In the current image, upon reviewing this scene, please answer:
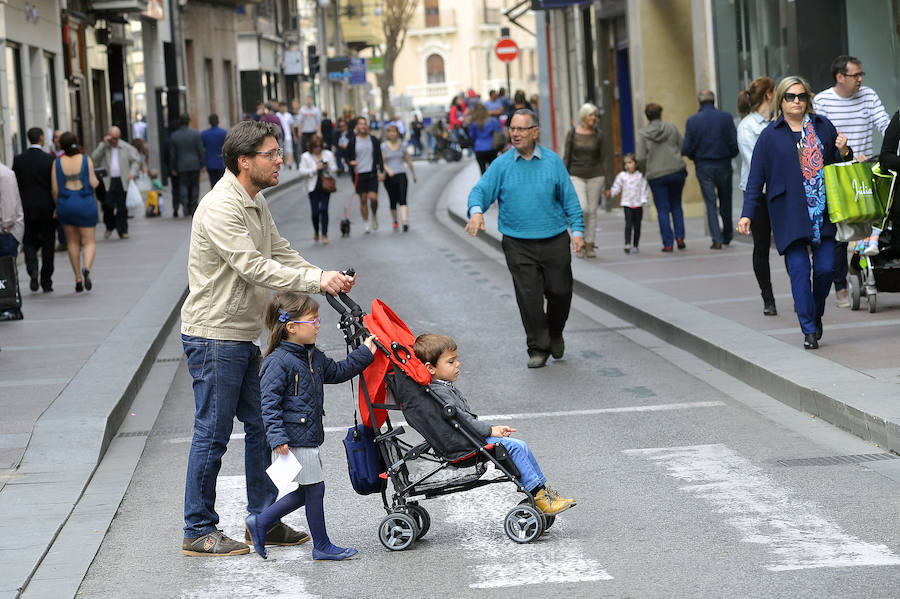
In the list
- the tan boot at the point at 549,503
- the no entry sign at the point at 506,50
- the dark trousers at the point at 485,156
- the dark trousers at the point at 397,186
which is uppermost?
the no entry sign at the point at 506,50

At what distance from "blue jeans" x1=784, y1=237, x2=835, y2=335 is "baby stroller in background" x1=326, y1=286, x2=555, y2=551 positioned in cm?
455

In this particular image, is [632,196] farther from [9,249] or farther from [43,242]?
[9,249]

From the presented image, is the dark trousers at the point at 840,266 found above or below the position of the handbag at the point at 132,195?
below

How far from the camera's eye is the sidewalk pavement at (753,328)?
28.2 feet

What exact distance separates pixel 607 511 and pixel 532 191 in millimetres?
4665

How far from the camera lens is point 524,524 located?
20.4 ft

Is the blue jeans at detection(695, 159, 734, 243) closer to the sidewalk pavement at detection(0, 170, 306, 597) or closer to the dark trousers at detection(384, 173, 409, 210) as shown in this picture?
the sidewalk pavement at detection(0, 170, 306, 597)

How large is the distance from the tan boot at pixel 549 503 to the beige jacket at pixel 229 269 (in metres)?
1.31

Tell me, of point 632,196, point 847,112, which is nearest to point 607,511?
point 847,112

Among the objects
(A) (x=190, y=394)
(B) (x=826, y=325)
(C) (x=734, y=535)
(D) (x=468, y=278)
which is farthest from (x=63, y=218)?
(C) (x=734, y=535)

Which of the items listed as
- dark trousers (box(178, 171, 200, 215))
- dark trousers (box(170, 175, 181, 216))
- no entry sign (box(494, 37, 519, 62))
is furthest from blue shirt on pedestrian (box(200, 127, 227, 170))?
no entry sign (box(494, 37, 519, 62))

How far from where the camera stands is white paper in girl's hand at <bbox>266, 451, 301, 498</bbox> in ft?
19.6

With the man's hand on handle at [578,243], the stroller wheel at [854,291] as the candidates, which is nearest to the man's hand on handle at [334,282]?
the man's hand on handle at [578,243]

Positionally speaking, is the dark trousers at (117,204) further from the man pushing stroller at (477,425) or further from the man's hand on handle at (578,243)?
the man pushing stroller at (477,425)
